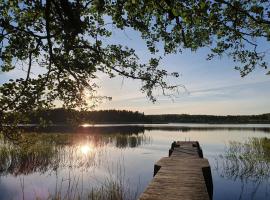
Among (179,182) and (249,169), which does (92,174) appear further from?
(179,182)

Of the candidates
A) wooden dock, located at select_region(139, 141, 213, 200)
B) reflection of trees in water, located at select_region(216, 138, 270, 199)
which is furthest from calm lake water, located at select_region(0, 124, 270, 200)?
wooden dock, located at select_region(139, 141, 213, 200)

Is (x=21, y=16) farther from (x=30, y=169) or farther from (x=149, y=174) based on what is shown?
(x=149, y=174)

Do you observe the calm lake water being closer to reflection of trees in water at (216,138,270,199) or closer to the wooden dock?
reflection of trees in water at (216,138,270,199)

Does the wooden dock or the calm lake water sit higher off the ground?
the wooden dock

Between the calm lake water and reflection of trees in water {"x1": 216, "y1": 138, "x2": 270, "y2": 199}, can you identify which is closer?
the calm lake water

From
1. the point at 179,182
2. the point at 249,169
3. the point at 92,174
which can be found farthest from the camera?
the point at 249,169

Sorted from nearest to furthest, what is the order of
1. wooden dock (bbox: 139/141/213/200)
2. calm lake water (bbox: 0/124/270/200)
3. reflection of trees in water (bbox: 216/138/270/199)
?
wooden dock (bbox: 139/141/213/200) → calm lake water (bbox: 0/124/270/200) → reflection of trees in water (bbox: 216/138/270/199)

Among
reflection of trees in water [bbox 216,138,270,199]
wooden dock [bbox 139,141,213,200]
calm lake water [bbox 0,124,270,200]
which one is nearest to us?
wooden dock [bbox 139,141,213,200]

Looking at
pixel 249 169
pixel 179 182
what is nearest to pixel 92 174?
pixel 249 169

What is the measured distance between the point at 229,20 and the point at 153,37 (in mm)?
3355

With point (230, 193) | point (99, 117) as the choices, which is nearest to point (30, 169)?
point (230, 193)

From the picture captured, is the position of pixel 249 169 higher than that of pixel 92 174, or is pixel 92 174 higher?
pixel 249 169

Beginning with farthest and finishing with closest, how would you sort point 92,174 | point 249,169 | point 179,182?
point 249,169 → point 92,174 → point 179,182

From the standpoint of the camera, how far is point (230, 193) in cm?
1612
